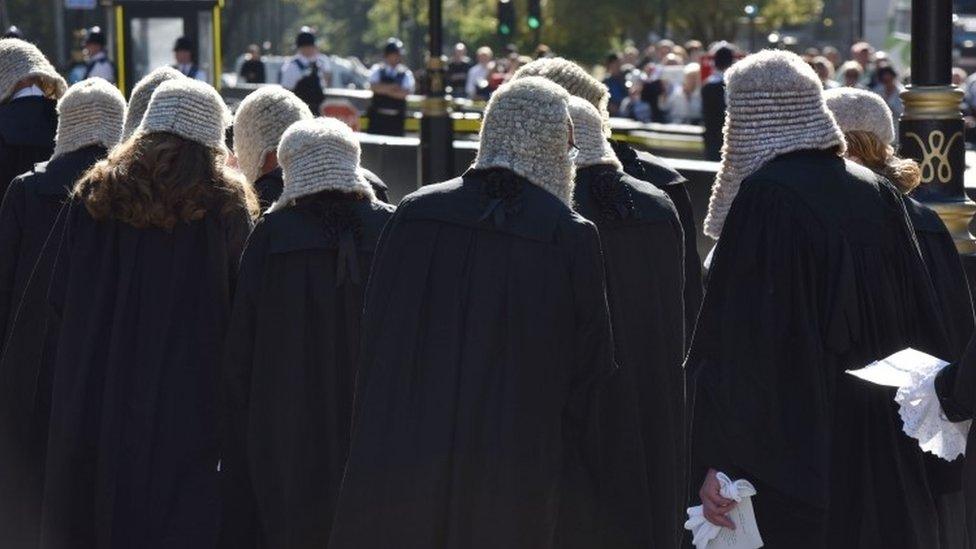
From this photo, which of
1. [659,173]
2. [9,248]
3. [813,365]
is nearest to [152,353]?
[9,248]

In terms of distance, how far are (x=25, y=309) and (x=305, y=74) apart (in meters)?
19.3

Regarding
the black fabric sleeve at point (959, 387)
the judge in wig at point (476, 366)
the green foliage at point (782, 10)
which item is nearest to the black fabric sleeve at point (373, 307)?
the judge in wig at point (476, 366)

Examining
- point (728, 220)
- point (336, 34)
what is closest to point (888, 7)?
point (336, 34)

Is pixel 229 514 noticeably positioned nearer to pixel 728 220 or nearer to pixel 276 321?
pixel 276 321

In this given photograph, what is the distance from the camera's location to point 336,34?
338 feet

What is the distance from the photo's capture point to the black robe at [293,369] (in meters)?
6.12

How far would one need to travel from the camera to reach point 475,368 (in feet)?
16.2

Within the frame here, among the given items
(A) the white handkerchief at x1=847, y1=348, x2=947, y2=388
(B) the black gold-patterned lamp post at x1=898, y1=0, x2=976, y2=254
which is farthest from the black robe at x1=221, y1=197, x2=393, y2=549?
(B) the black gold-patterned lamp post at x1=898, y1=0, x2=976, y2=254

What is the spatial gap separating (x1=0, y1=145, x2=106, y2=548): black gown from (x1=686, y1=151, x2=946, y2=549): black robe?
2812 millimetres

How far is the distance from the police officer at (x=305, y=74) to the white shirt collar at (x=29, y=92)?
628 inches

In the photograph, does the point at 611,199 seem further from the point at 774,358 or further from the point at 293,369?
the point at 774,358

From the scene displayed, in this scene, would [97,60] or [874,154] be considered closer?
[874,154]

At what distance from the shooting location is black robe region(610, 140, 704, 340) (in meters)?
6.71

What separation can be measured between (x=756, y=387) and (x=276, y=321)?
1.81m
